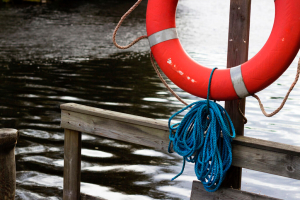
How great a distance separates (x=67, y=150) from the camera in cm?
242

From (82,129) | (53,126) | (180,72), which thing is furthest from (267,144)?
(53,126)

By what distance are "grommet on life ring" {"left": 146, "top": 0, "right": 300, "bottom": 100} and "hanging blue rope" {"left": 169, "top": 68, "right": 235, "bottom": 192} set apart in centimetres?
7

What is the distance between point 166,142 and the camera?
212 centimetres

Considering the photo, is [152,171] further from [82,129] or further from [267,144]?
[267,144]

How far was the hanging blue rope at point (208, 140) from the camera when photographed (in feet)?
6.28

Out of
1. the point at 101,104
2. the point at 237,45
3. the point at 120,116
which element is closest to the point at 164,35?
the point at 237,45

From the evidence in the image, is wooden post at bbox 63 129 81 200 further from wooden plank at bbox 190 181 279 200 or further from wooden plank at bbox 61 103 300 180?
wooden plank at bbox 190 181 279 200

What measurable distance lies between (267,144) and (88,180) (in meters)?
1.78

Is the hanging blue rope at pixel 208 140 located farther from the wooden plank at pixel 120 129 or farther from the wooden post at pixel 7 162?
the wooden post at pixel 7 162

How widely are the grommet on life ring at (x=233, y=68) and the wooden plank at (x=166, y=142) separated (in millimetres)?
243

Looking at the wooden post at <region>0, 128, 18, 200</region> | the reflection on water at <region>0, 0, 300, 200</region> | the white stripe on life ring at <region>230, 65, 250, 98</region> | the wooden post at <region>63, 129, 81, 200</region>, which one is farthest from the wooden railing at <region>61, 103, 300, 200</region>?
the reflection on water at <region>0, 0, 300, 200</region>

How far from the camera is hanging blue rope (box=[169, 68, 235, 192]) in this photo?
1914mm

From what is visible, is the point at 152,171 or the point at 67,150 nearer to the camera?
the point at 67,150

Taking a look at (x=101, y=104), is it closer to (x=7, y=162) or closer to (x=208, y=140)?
(x=7, y=162)
